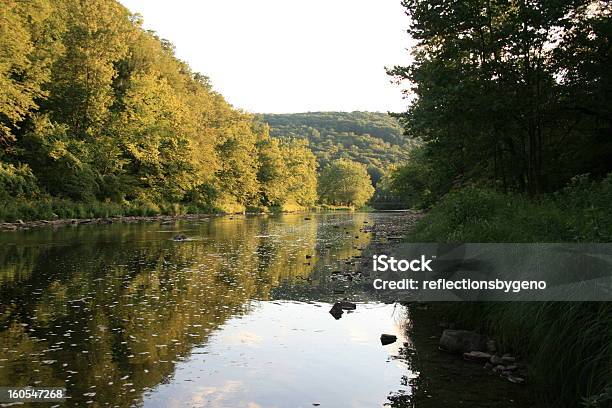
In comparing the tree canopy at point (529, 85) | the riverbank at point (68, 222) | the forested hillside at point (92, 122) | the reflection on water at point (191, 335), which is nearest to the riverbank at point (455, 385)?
the reflection on water at point (191, 335)

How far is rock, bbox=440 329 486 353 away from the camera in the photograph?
30.5ft

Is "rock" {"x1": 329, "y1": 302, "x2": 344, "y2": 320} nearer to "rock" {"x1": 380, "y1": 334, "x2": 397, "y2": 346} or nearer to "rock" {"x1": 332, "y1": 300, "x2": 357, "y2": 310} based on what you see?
"rock" {"x1": 332, "y1": 300, "x2": 357, "y2": 310}

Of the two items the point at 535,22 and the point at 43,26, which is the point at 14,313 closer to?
the point at 535,22

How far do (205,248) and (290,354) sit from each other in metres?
17.0

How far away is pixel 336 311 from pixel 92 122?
48.2 meters

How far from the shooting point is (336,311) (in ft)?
41.1

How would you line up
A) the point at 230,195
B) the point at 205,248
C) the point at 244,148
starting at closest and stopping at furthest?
the point at 205,248 < the point at 230,195 < the point at 244,148

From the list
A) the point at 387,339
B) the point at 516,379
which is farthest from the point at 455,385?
the point at 387,339

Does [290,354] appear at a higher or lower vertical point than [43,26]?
lower

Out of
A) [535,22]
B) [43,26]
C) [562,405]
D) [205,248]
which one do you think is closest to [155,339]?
[562,405]

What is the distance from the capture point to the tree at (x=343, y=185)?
166 meters

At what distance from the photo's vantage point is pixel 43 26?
4894cm

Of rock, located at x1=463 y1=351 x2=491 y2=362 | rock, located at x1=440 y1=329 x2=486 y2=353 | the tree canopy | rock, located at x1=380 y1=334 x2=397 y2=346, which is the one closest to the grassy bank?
rock, located at x1=440 y1=329 x2=486 y2=353

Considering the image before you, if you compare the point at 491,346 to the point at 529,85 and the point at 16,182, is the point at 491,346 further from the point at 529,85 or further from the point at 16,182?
the point at 16,182
